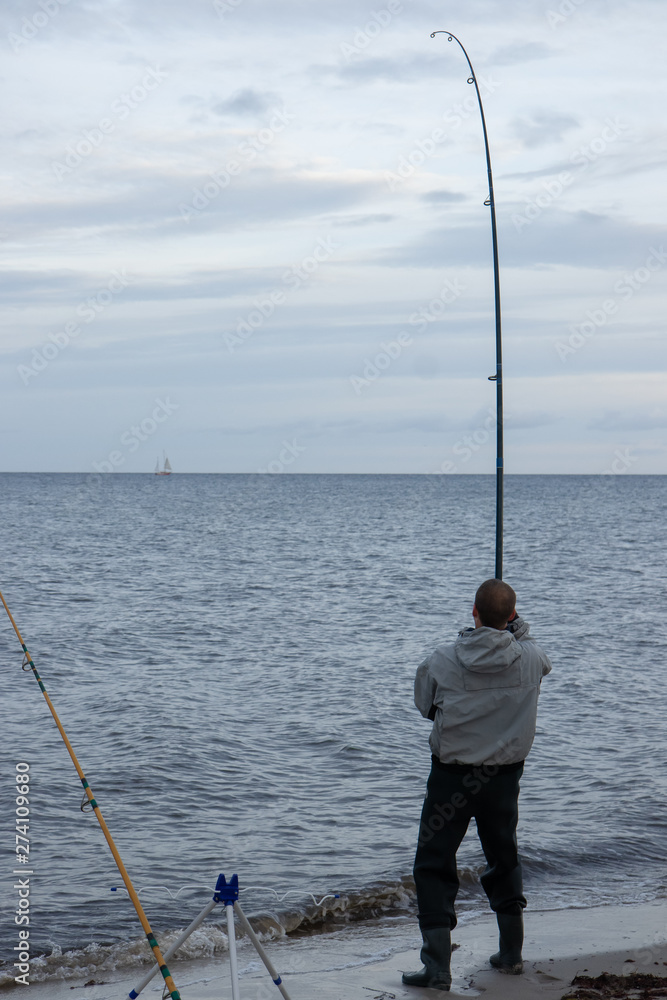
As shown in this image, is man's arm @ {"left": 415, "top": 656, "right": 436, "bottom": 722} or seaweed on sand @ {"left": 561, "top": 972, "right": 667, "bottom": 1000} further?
seaweed on sand @ {"left": 561, "top": 972, "right": 667, "bottom": 1000}

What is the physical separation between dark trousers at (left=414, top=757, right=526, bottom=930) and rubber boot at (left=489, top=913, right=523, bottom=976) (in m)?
0.19

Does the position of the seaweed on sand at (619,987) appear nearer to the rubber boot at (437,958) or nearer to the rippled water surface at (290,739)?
the rubber boot at (437,958)

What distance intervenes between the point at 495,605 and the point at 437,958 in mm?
1535

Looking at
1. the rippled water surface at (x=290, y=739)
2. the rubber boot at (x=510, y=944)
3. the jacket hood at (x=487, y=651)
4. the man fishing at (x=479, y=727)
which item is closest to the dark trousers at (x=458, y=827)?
the man fishing at (x=479, y=727)

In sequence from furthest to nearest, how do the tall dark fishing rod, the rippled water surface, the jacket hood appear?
the rippled water surface < the tall dark fishing rod < the jacket hood

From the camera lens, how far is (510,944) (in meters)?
→ 4.22

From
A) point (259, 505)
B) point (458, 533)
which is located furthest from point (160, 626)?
point (259, 505)

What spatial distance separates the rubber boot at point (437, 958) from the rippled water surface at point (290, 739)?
159 cm

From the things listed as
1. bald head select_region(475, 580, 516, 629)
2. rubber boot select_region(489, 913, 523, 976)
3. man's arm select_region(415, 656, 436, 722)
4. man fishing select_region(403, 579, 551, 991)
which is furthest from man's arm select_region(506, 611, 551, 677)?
rubber boot select_region(489, 913, 523, 976)

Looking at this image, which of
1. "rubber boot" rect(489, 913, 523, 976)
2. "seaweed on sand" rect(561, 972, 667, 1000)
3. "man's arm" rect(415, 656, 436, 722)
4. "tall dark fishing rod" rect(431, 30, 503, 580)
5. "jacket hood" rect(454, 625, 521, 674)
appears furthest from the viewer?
"tall dark fishing rod" rect(431, 30, 503, 580)

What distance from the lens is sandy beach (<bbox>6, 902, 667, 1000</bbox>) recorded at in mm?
4180

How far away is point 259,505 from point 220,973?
73.7 metres

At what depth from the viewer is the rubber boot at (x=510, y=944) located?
13.6ft

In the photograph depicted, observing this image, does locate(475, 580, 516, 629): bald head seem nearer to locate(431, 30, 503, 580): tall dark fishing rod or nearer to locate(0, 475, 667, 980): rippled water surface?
locate(431, 30, 503, 580): tall dark fishing rod
